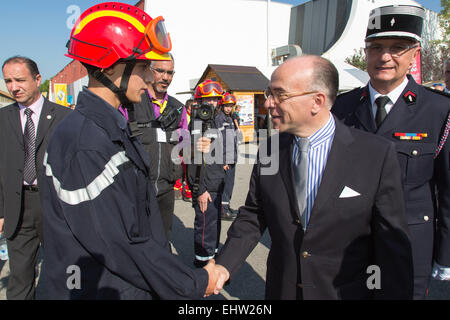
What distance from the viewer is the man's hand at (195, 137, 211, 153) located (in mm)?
3889

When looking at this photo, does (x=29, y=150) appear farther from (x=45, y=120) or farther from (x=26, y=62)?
(x=26, y=62)

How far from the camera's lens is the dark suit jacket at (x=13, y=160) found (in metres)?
3.24

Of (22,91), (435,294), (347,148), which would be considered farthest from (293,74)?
(435,294)

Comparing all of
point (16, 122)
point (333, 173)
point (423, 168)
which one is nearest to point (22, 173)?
point (16, 122)

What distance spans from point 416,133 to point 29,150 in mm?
3448

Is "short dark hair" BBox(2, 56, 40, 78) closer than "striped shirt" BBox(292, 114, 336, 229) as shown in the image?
No

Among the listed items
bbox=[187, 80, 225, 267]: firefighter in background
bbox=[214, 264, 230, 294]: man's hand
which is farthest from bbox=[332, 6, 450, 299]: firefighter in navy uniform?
bbox=[187, 80, 225, 267]: firefighter in background

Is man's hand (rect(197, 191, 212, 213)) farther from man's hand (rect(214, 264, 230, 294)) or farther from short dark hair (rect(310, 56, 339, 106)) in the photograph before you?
short dark hair (rect(310, 56, 339, 106))

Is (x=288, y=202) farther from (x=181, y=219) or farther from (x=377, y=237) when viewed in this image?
(x=181, y=219)

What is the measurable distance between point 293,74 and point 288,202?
0.72 m

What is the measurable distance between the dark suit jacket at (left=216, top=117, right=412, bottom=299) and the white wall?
71.0ft

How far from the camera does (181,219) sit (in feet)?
21.1

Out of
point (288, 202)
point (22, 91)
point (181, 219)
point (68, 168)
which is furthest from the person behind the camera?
point (181, 219)

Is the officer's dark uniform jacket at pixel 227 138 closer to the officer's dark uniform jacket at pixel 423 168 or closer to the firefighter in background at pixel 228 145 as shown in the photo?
the firefighter in background at pixel 228 145
